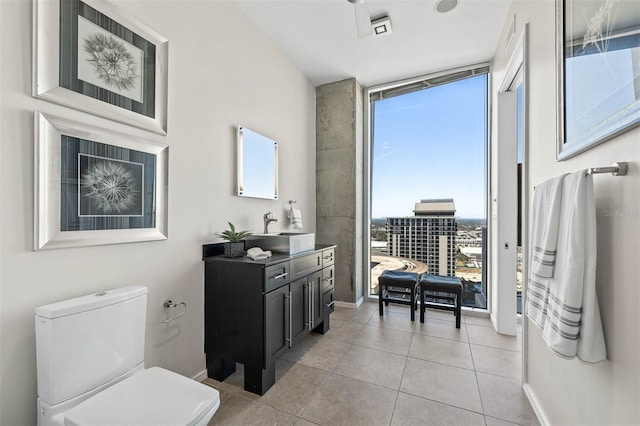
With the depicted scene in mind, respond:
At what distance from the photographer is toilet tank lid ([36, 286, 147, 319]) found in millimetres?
1101

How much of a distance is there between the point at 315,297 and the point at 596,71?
2270 mm

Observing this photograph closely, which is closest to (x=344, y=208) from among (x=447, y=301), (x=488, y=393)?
(x=447, y=301)

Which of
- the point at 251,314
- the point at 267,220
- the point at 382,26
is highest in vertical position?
the point at 382,26

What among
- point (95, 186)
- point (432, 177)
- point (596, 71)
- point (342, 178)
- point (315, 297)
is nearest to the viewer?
point (596, 71)

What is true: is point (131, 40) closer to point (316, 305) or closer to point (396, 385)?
point (316, 305)

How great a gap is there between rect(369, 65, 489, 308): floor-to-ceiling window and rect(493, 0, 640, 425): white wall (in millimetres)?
1830

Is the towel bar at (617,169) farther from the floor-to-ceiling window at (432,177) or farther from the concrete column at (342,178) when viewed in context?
the concrete column at (342,178)

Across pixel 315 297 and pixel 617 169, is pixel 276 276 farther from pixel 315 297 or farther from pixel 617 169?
pixel 617 169

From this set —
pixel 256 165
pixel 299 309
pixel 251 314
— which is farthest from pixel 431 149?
pixel 251 314

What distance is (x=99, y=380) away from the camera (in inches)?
48.1

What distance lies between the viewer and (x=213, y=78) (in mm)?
2084

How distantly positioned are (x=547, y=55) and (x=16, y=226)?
2.73 m

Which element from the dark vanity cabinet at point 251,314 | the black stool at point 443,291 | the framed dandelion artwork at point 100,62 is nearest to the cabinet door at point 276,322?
the dark vanity cabinet at point 251,314

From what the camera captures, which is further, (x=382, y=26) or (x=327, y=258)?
(x=327, y=258)
